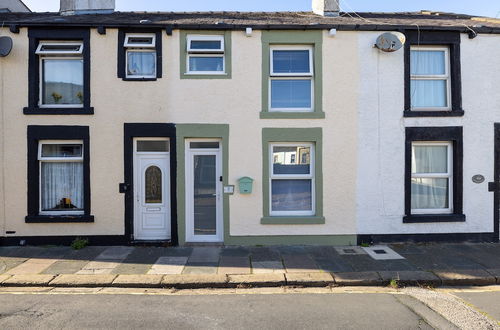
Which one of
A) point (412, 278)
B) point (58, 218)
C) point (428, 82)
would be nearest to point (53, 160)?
point (58, 218)

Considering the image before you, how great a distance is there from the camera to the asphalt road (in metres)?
4.20

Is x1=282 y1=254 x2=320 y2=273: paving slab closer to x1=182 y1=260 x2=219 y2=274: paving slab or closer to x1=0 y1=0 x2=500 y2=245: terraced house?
x1=0 y1=0 x2=500 y2=245: terraced house

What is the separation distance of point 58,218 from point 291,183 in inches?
218

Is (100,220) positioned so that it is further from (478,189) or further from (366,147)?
(478,189)

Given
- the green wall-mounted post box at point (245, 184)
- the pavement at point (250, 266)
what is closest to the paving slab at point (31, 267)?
the pavement at point (250, 266)

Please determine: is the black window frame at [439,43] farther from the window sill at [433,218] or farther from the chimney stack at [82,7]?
the chimney stack at [82,7]

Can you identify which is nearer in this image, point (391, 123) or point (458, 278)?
point (458, 278)

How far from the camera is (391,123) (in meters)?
7.76

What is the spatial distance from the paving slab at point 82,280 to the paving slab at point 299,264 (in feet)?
10.6

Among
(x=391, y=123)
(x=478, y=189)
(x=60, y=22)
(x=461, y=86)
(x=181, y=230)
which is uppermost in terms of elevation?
(x=60, y=22)

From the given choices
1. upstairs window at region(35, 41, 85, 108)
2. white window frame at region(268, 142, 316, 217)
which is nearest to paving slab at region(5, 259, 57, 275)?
upstairs window at region(35, 41, 85, 108)

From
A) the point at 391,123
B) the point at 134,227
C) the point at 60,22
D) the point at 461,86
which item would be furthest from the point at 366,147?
the point at 60,22

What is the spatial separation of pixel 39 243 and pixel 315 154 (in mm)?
6807

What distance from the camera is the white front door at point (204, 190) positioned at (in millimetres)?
7789
